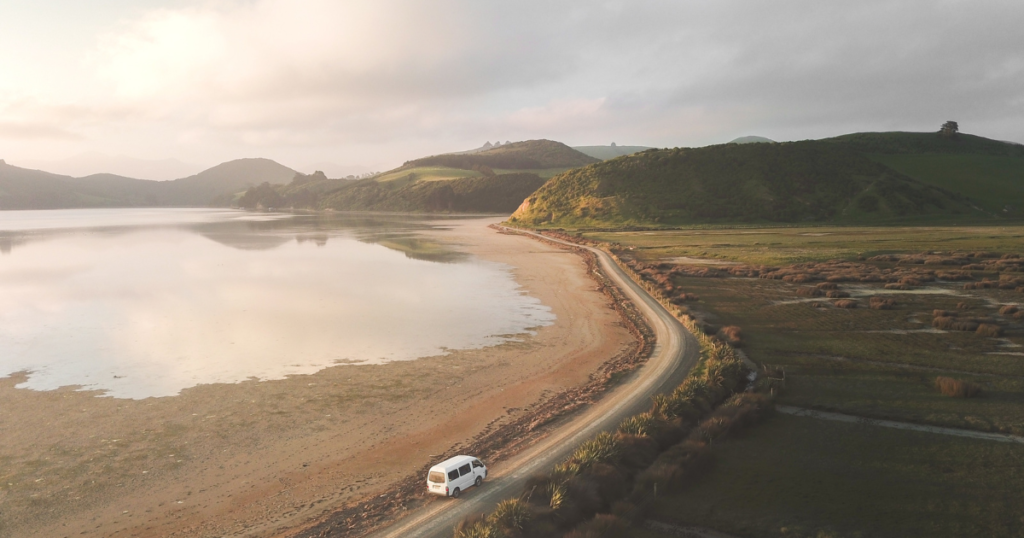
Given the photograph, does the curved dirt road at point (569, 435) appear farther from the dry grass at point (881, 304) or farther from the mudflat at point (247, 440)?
the dry grass at point (881, 304)

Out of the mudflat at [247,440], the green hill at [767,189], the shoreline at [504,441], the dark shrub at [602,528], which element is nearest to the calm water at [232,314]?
the mudflat at [247,440]

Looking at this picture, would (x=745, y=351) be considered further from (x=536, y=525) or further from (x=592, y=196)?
(x=592, y=196)

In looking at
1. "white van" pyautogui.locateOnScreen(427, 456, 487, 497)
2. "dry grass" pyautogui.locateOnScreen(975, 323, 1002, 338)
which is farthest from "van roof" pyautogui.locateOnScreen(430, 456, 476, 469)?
"dry grass" pyautogui.locateOnScreen(975, 323, 1002, 338)

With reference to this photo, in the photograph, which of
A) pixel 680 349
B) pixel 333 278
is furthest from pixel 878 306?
pixel 333 278

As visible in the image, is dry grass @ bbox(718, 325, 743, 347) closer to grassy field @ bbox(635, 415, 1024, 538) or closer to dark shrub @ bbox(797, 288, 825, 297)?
grassy field @ bbox(635, 415, 1024, 538)

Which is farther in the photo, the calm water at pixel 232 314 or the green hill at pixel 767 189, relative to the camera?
the green hill at pixel 767 189

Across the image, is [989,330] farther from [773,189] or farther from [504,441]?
[773,189]

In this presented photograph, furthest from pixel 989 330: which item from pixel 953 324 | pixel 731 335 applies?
pixel 731 335
